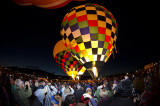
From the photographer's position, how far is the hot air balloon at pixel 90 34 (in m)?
7.96

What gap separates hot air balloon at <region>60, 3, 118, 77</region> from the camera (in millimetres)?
7965

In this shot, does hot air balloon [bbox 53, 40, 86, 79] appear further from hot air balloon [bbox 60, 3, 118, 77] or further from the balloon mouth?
the balloon mouth

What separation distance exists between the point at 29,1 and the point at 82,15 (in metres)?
4.21

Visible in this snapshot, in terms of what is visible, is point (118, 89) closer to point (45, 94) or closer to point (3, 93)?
point (3, 93)

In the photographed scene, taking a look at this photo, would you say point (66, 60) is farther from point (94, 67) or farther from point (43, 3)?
point (43, 3)

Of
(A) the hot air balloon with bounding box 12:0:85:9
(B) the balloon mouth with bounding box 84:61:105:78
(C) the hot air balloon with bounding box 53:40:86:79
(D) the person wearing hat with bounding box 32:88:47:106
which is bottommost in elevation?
(D) the person wearing hat with bounding box 32:88:47:106

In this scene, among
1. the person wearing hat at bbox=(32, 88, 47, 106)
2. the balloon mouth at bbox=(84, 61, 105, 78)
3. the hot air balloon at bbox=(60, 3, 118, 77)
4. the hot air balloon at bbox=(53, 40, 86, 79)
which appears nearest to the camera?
the person wearing hat at bbox=(32, 88, 47, 106)

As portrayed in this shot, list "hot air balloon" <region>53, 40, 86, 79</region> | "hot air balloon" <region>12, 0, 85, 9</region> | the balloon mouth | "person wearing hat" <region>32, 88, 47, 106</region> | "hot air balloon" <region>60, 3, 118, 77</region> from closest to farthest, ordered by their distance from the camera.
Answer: "person wearing hat" <region>32, 88, 47, 106</region>
"hot air balloon" <region>12, 0, 85, 9</region>
the balloon mouth
"hot air balloon" <region>60, 3, 118, 77</region>
"hot air balloon" <region>53, 40, 86, 79</region>

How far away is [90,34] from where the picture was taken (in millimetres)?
7969

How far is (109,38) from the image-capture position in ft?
27.5

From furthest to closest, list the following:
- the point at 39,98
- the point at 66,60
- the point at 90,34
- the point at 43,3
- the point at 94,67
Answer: the point at 66,60 → the point at 90,34 → the point at 94,67 → the point at 43,3 → the point at 39,98

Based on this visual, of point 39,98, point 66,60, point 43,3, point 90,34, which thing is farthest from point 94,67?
point 66,60

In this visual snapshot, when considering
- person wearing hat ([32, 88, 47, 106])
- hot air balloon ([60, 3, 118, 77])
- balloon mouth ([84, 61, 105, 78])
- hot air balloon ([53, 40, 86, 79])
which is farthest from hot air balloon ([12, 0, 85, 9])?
hot air balloon ([53, 40, 86, 79])

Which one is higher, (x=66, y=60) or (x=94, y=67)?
(x=66, y=60)
